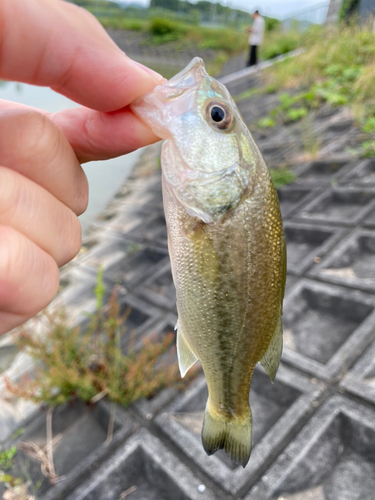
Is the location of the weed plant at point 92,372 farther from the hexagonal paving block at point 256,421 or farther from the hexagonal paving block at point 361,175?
the hexagonal paving block at point 361,175

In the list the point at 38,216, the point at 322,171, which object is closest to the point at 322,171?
the point at 322,171

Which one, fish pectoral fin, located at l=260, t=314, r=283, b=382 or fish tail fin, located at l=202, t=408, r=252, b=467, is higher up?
fish pectoral fin, located at l=260, t=314, r=283, b=382

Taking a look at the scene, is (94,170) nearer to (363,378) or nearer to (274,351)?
(363,378)

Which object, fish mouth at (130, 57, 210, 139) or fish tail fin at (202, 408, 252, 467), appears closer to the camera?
fish mouth at (130, 57, 210, 139)

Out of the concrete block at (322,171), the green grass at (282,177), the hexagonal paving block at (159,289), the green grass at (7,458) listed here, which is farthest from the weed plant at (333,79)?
the green grass at (7,458)

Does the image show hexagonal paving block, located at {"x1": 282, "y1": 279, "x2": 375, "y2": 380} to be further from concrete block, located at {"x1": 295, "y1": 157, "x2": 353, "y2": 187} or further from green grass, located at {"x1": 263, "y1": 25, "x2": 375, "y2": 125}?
green grass, located at {"x1": 263, "y1": 25, "x2": 375, "y2": 125}

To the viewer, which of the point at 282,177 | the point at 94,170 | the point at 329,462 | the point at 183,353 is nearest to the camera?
the point at 183,353

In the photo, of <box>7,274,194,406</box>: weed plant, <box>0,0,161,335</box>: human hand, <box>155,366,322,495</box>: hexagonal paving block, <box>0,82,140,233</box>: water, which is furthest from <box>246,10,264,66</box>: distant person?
<box>0,0,161,335</box>: human hand
